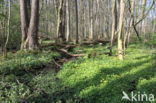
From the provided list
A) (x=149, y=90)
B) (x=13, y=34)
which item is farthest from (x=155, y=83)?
(x=13, y=34)

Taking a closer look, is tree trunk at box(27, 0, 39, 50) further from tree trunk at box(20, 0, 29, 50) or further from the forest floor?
the forest floor

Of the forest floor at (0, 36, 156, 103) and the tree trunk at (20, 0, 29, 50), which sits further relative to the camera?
the tree trunk at (20, 0, 29, 50)

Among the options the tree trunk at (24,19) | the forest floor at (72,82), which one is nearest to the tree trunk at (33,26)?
the tree trunk at (24,19)

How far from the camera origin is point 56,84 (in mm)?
4898

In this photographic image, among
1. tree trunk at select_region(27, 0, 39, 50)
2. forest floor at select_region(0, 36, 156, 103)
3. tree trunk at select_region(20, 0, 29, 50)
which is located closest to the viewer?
forest floor at select_region(0, 36, 156, 103)

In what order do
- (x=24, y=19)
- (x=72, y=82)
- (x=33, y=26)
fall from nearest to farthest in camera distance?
(x=72, y=82), (x=33, y=26), (x=24, y=19)

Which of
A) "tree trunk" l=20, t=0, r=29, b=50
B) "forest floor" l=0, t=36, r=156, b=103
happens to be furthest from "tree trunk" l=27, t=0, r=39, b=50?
"forest floor" l=0, t=36, r=156, b=103

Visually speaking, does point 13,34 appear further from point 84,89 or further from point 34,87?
point 84,89

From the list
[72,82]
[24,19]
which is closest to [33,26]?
[24,19]

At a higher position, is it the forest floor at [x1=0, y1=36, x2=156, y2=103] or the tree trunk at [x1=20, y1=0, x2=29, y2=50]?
the tree trunk at [x1=20, y1=0, x2=29, y2=50]

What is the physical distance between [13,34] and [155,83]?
34.3 feet

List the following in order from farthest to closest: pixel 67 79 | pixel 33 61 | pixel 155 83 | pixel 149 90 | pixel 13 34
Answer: pixel 13 34 < pixel 33 61 < pixel 67 79 < pixel 155 83 < pixel 149 90

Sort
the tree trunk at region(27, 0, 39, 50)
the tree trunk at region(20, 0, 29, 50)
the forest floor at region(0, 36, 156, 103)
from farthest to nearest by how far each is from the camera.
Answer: the tree trunk at region(20, 0, 29, 50), the tree trunk at region(27, 0, 39, 50), the forest floor at region(0, 36, 156, 103)

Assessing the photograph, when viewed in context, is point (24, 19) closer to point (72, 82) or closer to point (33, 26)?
point (33, 26)
